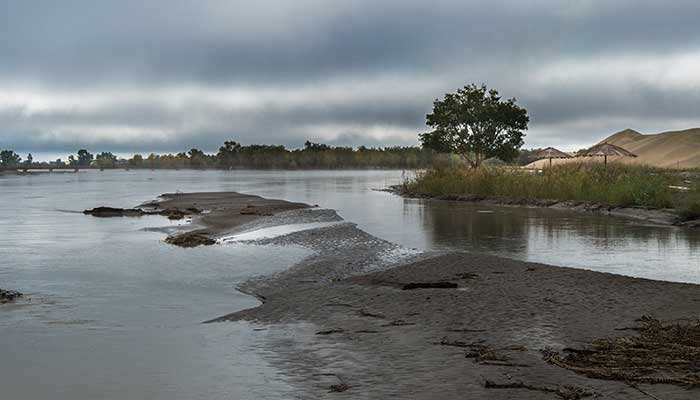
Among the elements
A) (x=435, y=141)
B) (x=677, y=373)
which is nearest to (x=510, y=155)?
(x=435, y=141)

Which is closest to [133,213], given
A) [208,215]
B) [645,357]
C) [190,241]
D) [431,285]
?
[208,215]

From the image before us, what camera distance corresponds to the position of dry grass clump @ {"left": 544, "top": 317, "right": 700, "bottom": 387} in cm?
707

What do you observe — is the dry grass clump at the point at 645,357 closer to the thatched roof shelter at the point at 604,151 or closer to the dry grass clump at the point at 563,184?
the dry grass clump at the point at 563,184

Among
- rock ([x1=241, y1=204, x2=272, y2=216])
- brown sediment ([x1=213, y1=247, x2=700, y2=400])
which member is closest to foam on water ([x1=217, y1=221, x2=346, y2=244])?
rock ([x1=241, y1=204, x2=272, y2=216])

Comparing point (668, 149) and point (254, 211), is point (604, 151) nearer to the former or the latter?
point (254, 211)

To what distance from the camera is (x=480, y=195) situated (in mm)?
43719

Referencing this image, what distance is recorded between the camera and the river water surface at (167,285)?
25.7 ft

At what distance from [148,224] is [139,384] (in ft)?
75.1

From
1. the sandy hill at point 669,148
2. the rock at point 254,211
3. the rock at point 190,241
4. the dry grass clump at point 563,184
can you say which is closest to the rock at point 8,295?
the rock at point 190,241

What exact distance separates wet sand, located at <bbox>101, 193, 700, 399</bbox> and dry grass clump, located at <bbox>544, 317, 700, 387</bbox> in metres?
0.18

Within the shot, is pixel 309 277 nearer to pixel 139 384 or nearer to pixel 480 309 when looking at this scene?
pixel 480 309

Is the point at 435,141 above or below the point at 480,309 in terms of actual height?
above

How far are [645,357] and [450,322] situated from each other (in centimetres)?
283

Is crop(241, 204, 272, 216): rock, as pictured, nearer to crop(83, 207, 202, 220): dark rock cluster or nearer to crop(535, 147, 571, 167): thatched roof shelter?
crop(83, 207, 202, 220): dark rock cluster
